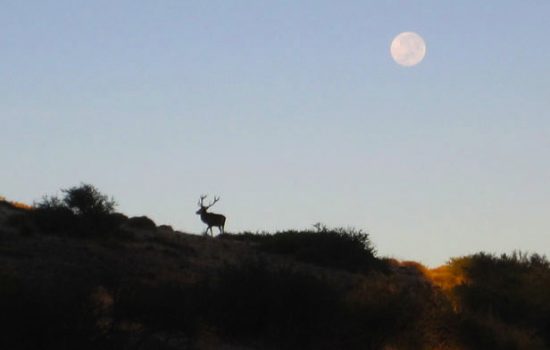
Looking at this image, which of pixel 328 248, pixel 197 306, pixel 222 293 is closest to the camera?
pixel 197 306

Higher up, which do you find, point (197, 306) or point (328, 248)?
point (328, 248)

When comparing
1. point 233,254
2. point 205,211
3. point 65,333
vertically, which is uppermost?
point 205,211

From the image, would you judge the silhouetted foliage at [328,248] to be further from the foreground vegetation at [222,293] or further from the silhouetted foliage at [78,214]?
the silhouetted foliage at [78,214]

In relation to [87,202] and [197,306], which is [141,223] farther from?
[197,306]

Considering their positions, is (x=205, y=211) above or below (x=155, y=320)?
above

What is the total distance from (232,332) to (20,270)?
563 centimetres

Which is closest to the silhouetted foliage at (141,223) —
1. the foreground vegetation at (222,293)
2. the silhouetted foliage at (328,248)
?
the foreground vegetation at (222,293)

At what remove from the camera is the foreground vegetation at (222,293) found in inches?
637

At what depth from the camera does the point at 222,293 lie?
22266 millimetres

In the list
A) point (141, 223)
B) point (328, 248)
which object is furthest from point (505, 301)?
point (141, 223)

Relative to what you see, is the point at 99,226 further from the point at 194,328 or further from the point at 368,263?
the point at 194,328

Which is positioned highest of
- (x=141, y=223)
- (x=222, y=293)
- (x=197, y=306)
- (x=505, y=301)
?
(x=141, y=223)

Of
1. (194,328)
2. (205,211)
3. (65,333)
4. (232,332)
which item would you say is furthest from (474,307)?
(205,211)

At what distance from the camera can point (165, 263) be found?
29.0 metres
